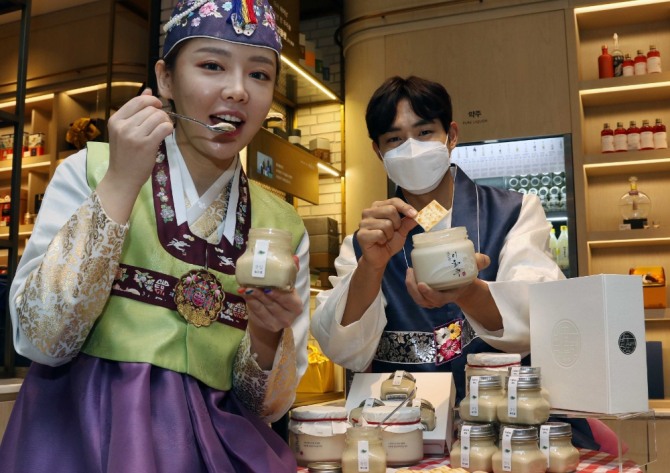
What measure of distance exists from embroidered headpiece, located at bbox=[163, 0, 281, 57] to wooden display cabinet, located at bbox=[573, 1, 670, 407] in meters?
3.83

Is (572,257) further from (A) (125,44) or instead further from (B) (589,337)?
(B) (589,337)

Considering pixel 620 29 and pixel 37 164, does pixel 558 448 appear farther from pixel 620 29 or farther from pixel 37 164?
pixel 37 164

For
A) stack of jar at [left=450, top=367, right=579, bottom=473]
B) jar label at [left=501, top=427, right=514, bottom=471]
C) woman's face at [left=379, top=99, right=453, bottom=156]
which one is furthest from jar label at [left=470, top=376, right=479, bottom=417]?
woman's face at [left=379, top=99, right=453, bottom=156]

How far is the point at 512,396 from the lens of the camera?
143cm

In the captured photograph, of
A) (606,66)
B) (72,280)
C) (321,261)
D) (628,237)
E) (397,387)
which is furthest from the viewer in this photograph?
(321,261)

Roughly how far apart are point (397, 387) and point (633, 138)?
3.85 meters

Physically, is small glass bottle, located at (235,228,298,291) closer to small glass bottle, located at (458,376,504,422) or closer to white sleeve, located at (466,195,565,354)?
small glass bottle, located at (458,376,504,422)

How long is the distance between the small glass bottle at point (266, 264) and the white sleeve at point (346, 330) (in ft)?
2.60

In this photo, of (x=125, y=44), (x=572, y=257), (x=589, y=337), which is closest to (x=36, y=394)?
(x=589, y=337)

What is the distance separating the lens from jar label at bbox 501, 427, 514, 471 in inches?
53.5

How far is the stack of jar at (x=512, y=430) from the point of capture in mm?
1361

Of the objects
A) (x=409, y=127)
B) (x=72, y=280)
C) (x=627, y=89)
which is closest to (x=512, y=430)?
(x=72, y=280)

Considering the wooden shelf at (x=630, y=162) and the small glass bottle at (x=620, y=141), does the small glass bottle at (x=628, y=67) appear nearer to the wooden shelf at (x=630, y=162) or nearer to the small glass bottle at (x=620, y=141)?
the small glass bottle at (x=620, y=141)

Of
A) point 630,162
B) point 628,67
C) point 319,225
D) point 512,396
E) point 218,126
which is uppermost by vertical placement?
point 628,67
